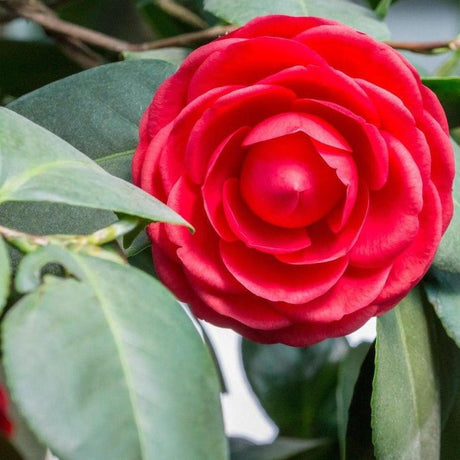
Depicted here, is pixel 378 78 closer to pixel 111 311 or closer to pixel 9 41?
pixel 111 311

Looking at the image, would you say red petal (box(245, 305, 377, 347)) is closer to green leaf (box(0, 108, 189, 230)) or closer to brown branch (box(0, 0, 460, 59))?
green leaf (box(0, 108, 189, 230))

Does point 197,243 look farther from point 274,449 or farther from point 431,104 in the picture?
point 274,449

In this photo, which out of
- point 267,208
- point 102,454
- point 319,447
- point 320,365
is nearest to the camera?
point 102,454

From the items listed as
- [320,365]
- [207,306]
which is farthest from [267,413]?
[207,306]

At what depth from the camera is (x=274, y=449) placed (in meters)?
0.82

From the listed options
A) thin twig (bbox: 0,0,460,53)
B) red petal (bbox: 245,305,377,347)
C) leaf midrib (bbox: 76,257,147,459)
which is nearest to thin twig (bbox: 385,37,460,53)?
thin twig (bbox: 0,0,460,53)

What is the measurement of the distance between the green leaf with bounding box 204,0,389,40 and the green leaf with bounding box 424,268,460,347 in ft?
0.54

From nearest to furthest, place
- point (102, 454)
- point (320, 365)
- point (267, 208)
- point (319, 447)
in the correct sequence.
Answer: point (102, 454) → point (267, 208) → point (319, 447) → point (320, 365)

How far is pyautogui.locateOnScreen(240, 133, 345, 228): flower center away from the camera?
423 mm

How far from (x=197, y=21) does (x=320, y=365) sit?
408 mm

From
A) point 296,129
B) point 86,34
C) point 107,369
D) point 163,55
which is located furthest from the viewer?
point 86,34

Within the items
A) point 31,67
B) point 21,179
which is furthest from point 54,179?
point 31,67

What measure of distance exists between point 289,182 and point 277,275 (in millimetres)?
49

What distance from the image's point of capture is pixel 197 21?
89cm
